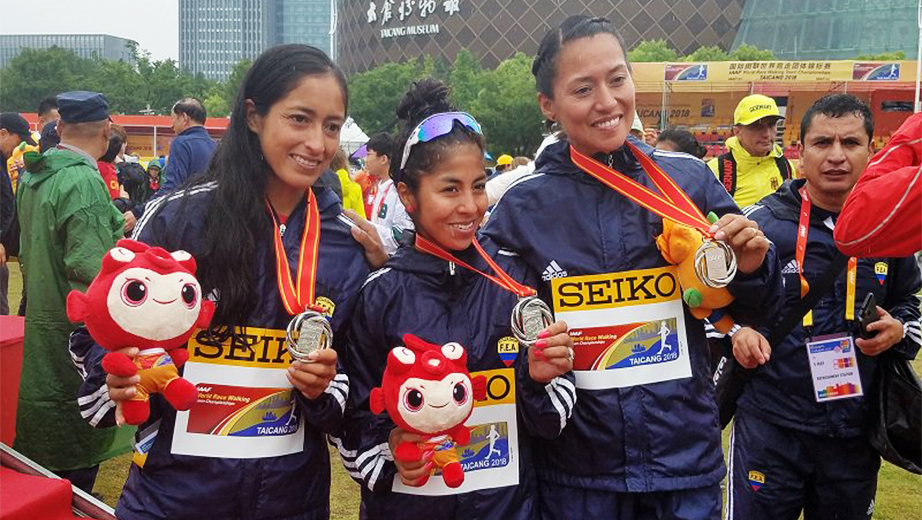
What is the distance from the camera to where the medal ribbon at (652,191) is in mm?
2434

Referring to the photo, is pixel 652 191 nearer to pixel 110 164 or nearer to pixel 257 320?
pixel 257 320

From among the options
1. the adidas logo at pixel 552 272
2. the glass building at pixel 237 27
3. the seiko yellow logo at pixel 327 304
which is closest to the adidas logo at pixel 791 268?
the adidas logo at pixel 552 272

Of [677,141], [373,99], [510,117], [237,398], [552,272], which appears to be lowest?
[237,398]

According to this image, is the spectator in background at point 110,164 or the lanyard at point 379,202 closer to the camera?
the lanyard at point 379,202

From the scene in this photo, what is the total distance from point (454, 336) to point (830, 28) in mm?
53537

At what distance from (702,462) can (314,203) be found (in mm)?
1343

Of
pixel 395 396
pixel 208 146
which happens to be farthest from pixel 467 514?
pixel 208 146

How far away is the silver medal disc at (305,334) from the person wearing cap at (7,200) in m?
Answer: 4.64

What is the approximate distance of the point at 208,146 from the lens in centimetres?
690

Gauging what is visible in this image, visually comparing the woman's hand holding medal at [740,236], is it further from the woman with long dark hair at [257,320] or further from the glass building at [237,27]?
the glass building at [237,27]

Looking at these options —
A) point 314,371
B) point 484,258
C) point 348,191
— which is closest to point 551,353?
point 484,258

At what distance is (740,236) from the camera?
231 cm

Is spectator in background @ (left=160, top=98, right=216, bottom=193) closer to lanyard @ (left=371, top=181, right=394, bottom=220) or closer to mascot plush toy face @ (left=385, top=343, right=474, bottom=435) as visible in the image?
lanyard @ (left=371, top=181, right=394, bottom=220)

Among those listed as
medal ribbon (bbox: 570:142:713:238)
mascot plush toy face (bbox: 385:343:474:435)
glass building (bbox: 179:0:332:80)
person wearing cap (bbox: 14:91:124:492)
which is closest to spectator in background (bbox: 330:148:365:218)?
person wearing cap (bbox: 14:91:124:492)
